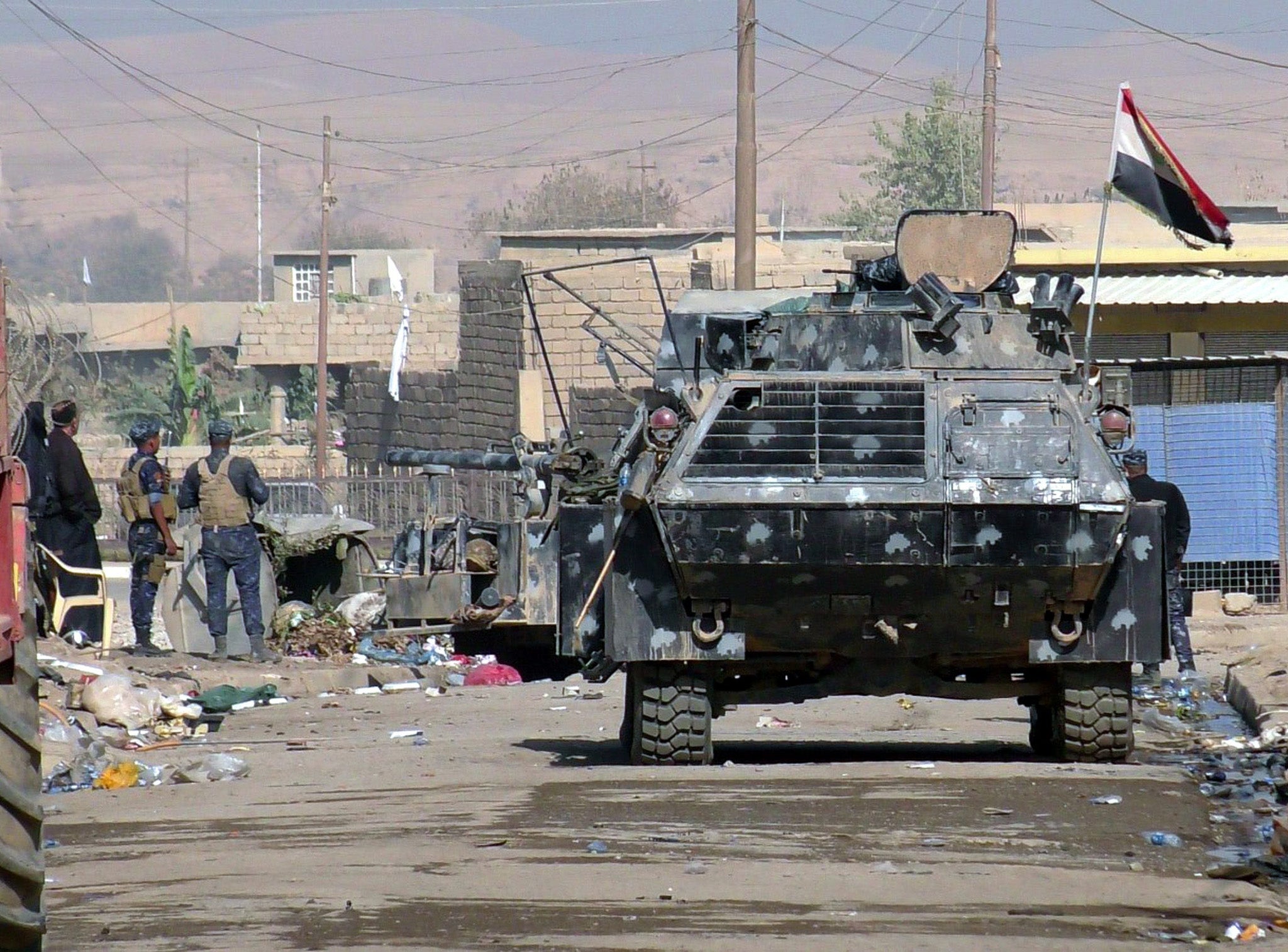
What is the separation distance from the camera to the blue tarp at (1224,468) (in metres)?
18.5

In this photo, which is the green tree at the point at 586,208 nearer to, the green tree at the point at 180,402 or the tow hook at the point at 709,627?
the green tree at the point at 180,402

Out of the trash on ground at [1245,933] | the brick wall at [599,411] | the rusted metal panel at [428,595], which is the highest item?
the brick wall at [599,411]

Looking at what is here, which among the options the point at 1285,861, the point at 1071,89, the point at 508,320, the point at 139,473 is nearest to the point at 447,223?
the point at 1071,89

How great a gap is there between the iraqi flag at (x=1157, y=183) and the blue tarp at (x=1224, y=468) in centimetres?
288

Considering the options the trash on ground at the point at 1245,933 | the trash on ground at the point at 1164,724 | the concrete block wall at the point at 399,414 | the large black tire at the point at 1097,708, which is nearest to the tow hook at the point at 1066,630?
the large black tire at the point at 1097,708

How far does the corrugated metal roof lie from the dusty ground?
1202cm

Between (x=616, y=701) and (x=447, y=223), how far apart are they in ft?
386

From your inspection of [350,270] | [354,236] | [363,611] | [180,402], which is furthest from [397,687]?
[354,236]

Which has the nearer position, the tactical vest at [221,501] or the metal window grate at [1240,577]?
the tactical vest at [221,501]

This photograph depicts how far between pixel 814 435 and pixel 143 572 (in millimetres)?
6812

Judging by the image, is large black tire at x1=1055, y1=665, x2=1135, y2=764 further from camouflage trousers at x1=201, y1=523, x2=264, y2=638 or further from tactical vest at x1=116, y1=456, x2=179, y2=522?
tactical vest at x1=116, y1=456, x2=179, y2=522

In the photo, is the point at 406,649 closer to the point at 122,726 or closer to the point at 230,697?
the point at 230,697

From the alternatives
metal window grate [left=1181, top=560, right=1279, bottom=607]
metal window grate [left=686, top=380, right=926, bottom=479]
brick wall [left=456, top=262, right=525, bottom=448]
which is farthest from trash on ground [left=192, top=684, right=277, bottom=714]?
brick wall [left=456, top=262, right=525, bottom=448]

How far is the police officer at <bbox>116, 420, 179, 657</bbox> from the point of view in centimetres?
1430
